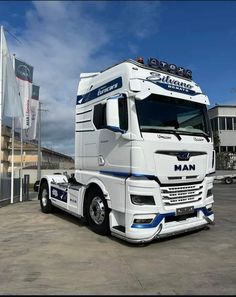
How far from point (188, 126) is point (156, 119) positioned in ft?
3.23

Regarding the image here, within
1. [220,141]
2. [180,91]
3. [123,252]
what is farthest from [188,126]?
[220,141]

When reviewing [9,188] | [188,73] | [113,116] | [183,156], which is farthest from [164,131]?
[9,188]

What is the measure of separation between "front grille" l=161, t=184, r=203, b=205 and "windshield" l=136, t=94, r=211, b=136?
119 centimetres

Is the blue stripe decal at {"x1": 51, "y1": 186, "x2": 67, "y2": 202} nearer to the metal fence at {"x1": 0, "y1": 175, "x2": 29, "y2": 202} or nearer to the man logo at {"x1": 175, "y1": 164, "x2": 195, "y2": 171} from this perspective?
the man logo at {"x1": 175, "y1": 164, "x2": 195, "y2": 171}

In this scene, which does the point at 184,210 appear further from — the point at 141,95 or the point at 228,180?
the point at 228,180

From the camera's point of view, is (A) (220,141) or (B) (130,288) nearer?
(B) (130,288)

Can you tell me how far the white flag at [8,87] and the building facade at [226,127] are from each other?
33.8 meters

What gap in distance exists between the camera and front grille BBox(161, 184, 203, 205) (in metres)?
8.03

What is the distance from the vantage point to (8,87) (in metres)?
15.9

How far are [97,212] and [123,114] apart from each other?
2.38 metres

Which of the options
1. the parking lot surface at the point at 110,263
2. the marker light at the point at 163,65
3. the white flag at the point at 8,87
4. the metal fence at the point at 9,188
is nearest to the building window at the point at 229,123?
the metal fence at the point at 9,188

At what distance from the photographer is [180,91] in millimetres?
8828

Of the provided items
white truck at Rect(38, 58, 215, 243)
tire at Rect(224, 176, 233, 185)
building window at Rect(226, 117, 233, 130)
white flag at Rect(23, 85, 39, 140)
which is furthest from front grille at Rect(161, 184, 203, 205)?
building window at Rect(226, 117, 233, 130)

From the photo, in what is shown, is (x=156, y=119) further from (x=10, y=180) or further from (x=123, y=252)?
(x=10, y=180)
